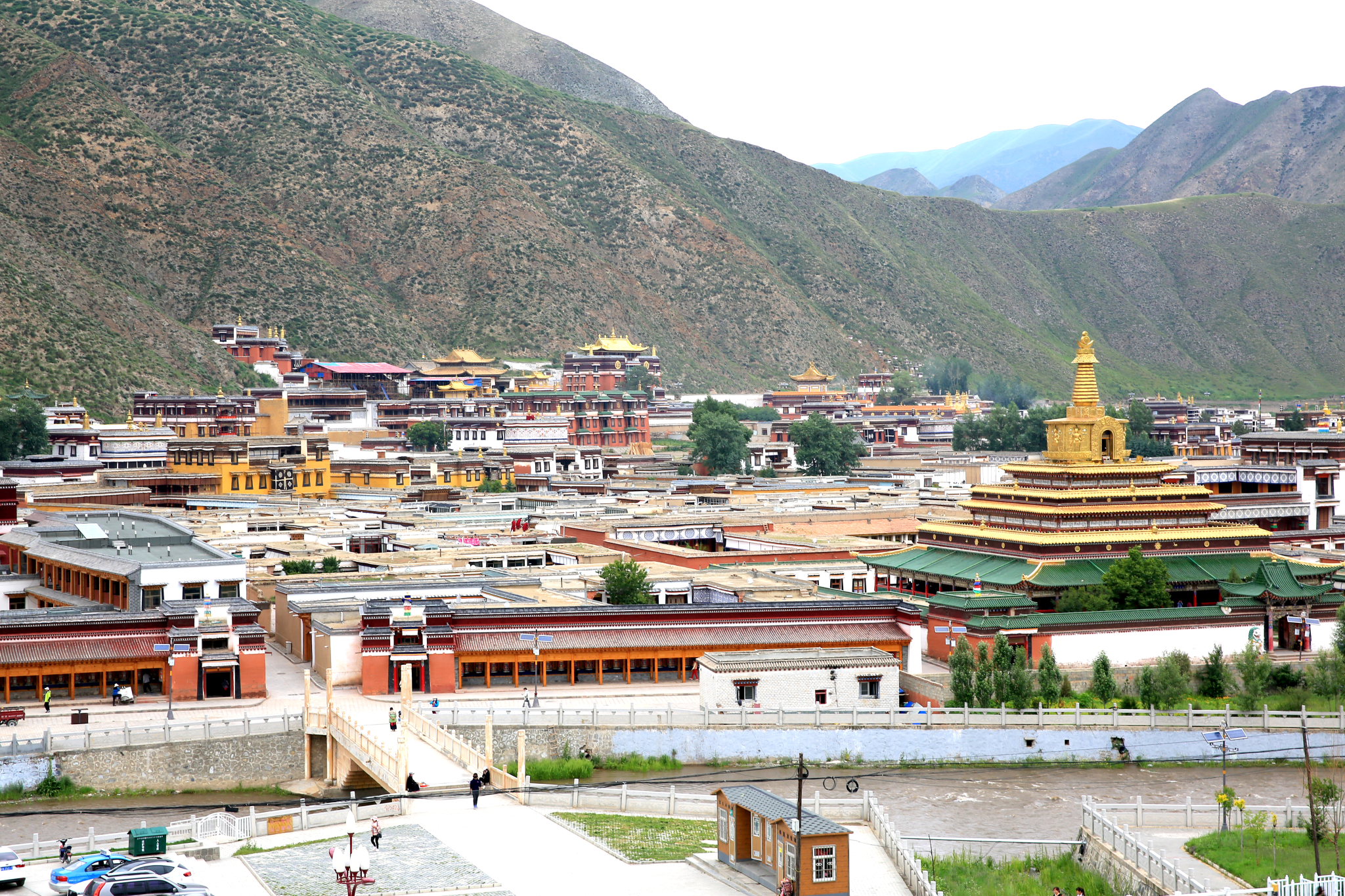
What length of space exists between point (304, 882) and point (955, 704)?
82.5 feet

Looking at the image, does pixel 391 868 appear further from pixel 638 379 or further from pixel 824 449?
pixel 638 379

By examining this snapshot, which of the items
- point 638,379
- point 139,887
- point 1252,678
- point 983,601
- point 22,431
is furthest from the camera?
point 638,379

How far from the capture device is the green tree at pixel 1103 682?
167 feet

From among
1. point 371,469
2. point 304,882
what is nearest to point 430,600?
point 304,882

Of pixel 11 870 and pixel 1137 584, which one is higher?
pixel 1137 584

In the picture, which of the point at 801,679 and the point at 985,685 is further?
the point at 801,679

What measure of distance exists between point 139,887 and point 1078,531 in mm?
41556

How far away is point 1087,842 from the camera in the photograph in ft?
119

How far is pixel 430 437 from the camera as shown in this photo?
14725 cm

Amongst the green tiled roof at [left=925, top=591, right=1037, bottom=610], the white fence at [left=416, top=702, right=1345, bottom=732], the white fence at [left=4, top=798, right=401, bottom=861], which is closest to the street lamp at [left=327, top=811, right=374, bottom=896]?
the white fence at [left=4, top=798, right=401, bottom=861]

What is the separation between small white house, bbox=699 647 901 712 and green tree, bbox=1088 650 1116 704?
6.46m

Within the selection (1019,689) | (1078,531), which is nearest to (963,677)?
(1019,689)

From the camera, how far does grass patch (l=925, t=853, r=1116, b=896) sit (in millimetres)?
33750

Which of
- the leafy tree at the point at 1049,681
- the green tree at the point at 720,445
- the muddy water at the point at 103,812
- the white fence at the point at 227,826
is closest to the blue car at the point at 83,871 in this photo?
the white fence at the point at 227,826
